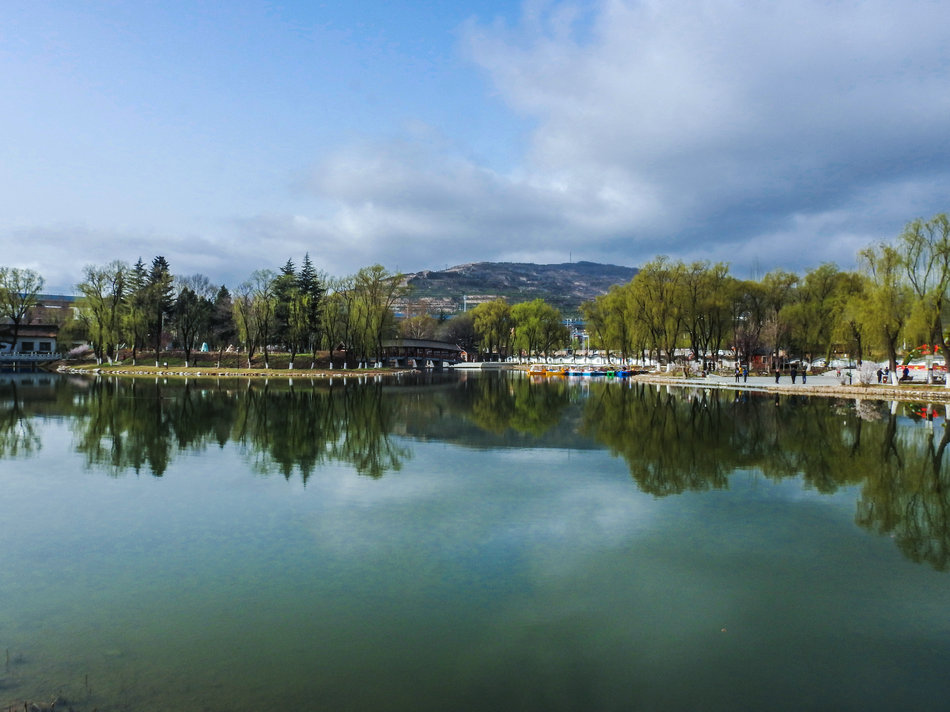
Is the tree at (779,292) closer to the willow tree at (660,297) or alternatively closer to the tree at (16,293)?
the willow tree at (660,297)

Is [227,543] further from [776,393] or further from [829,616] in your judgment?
[776,393]

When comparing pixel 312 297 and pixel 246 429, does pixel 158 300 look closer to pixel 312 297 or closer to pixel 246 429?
pixel 312 297

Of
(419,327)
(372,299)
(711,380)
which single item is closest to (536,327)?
(419,327)

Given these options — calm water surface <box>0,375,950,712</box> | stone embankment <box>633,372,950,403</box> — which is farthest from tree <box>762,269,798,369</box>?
calm water surface <box>0,375,950,712</box>

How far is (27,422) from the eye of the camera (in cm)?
2736

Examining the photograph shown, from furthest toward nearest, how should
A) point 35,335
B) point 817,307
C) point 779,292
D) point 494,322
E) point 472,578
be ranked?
point 494,322 < point 35,335 < point 779,292 < point 817,307 < point 472,578

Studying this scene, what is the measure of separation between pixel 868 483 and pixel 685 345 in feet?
271

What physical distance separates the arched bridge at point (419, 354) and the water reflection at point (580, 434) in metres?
59.0

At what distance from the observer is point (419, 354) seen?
114000 millimetres

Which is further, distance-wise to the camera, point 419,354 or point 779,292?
point 419,354

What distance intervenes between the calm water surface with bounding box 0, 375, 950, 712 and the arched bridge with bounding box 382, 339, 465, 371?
82.1m

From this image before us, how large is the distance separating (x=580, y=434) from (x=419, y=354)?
293 ft

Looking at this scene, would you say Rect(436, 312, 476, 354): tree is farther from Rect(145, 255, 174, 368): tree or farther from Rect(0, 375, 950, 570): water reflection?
Rect(0, 375, 950, 570): water reflection

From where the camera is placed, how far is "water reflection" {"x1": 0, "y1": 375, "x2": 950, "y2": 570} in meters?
16.5
